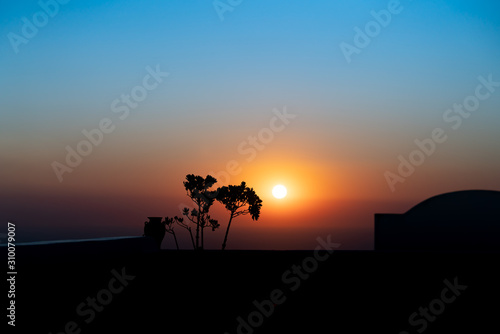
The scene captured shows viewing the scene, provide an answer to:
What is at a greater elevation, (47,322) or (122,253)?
(122,253)

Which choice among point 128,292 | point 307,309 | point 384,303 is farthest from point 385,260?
point 128,292

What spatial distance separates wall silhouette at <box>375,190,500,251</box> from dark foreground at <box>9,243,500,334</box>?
12560 mm

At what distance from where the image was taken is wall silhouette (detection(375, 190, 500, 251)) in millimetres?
27906

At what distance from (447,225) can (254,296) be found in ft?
64.7

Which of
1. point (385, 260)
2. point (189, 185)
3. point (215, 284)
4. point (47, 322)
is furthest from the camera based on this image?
point (189, 185)

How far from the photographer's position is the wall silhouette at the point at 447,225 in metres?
27.9

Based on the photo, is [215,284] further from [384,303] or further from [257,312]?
[384,303]

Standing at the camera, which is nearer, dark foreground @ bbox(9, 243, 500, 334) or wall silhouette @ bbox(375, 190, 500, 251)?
dark foreground @ bbox(9, 243, 500, 334)

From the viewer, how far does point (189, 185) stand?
35.3 m

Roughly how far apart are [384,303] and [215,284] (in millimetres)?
3979

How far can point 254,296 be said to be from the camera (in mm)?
11742

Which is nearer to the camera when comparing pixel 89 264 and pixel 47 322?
pixel 47 322

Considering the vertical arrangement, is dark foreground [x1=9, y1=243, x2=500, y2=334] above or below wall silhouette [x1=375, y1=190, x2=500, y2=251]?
below

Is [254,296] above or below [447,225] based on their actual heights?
below
